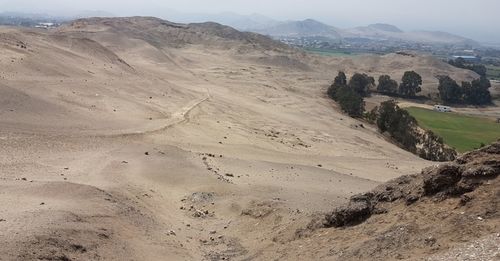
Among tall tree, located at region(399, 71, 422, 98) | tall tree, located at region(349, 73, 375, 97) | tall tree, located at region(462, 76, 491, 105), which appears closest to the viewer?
tall tree, located at region(349, 73, 375, 97)

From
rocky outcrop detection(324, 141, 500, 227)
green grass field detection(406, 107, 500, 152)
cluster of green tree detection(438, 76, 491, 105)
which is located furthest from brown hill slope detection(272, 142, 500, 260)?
cluster of green tree detection(438, 76, 491, 105)

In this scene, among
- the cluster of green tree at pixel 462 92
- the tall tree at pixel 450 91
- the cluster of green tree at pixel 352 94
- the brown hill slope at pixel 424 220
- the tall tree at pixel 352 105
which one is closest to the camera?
the brown hill slope at pixel 424 220

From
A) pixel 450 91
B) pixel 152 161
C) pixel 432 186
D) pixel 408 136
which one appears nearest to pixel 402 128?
pixel 408 136

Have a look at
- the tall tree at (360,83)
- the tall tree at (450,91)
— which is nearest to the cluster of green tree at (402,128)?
the tall tree at (360,83)

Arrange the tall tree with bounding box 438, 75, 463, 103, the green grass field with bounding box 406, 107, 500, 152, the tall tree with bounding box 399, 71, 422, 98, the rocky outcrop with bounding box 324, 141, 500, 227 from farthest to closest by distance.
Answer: the tall tree with bounding box 438, 75, 463, 103, the tall tree with bounding box 399, 71, 422, 98, the green grass field with bounding box 406, 107, 500, 152, the rocky outcrop with bounding box 324, 141, 500, 227

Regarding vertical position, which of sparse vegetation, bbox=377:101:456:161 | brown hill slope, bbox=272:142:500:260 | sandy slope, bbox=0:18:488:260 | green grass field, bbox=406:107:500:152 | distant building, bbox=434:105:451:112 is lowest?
green grass field, bbox=406:107:500:152

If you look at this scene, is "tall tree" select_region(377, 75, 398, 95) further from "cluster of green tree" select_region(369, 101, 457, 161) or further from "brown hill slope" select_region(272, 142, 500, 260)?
"brown hill slope" select_region(272, 142, 500, 260)

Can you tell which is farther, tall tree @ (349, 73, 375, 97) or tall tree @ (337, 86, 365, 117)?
tall tree @ (349, 73, 375, 97)

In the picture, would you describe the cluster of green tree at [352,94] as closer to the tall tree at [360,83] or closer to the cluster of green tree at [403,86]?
the tall tree at [360,83]
